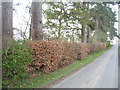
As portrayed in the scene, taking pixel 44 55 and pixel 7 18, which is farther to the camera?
pixel 44 55

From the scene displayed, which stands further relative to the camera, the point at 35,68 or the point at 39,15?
the point at 39,15

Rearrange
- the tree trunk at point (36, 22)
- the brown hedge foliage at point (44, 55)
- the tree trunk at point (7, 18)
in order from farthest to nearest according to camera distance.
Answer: the tree trunk at point (36, 22) < the brown hedge foliage at point (44, 55) < the tree trunk at point (7, 18)

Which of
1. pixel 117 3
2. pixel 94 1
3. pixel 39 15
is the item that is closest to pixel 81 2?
pixel 94 1

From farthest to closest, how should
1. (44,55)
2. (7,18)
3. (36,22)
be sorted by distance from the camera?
1. (36,22)
2. (44,55)
3. (7,18)

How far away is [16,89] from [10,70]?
669 millimetres

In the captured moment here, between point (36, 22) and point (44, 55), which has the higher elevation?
point (36, 22)

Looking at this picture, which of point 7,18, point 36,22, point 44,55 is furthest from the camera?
point 36,22

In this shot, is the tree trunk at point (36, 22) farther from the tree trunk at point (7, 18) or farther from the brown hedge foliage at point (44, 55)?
the tree trunk at point (7, 18)

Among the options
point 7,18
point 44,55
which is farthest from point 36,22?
point 44,55

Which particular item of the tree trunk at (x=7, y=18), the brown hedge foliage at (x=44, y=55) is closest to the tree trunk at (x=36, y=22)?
the brown hedge foliage at (x=44, y=55)

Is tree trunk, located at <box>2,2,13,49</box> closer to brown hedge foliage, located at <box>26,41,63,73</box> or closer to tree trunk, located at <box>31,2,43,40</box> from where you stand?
brown hedge foliage, located at <box>26,41,63,73</box>

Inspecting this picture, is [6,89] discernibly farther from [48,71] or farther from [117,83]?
[117,83]

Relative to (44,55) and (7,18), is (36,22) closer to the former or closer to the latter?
(7,18)

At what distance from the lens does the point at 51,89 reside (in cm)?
531
